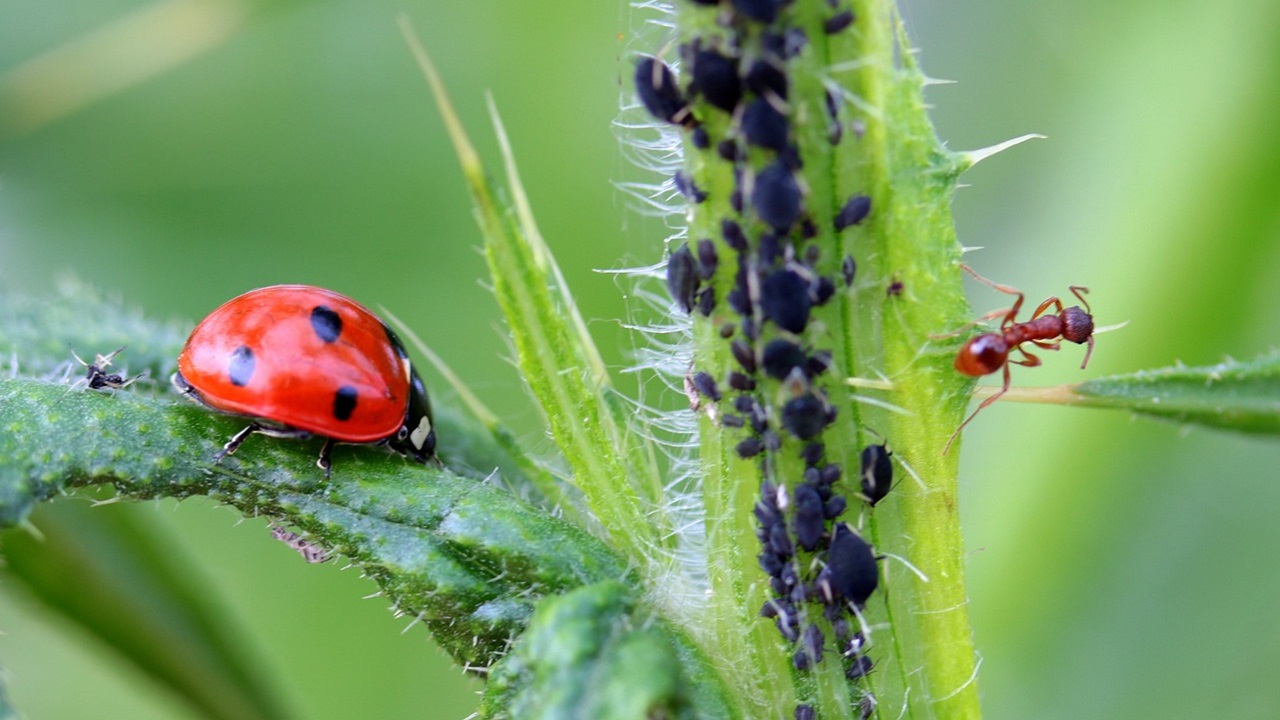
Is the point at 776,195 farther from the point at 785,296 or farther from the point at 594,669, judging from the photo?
the point at 594,669

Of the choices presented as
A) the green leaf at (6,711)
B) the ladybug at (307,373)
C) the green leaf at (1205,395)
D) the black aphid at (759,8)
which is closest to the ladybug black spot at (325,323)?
the ladybug at (307,373)

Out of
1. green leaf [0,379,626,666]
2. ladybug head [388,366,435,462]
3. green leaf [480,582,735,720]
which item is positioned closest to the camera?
green leaf [480,582,735,720]

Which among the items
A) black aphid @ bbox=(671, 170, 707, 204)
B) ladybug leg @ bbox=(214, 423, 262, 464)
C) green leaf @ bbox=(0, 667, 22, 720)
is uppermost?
black aphid @ bbox=(671, 170, 707, 204)

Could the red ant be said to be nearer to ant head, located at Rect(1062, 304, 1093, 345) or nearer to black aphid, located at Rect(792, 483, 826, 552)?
ant head, located at Rect(1062, 304, 1093, 345)

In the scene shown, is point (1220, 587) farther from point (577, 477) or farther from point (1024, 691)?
point (577, 477)

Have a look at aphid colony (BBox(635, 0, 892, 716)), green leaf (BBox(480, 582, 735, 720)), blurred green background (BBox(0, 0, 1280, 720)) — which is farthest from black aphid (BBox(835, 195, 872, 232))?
blurred green background (BBox(0, 0, 1280, 720))

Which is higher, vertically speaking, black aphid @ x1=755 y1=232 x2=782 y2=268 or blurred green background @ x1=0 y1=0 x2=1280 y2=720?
black aphid @ x1=755 y1=232 x2=782 y2=268

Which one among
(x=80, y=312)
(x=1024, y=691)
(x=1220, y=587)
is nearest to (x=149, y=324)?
(x=80, y=312)

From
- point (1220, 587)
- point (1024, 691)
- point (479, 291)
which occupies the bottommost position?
point (1024, 691)
